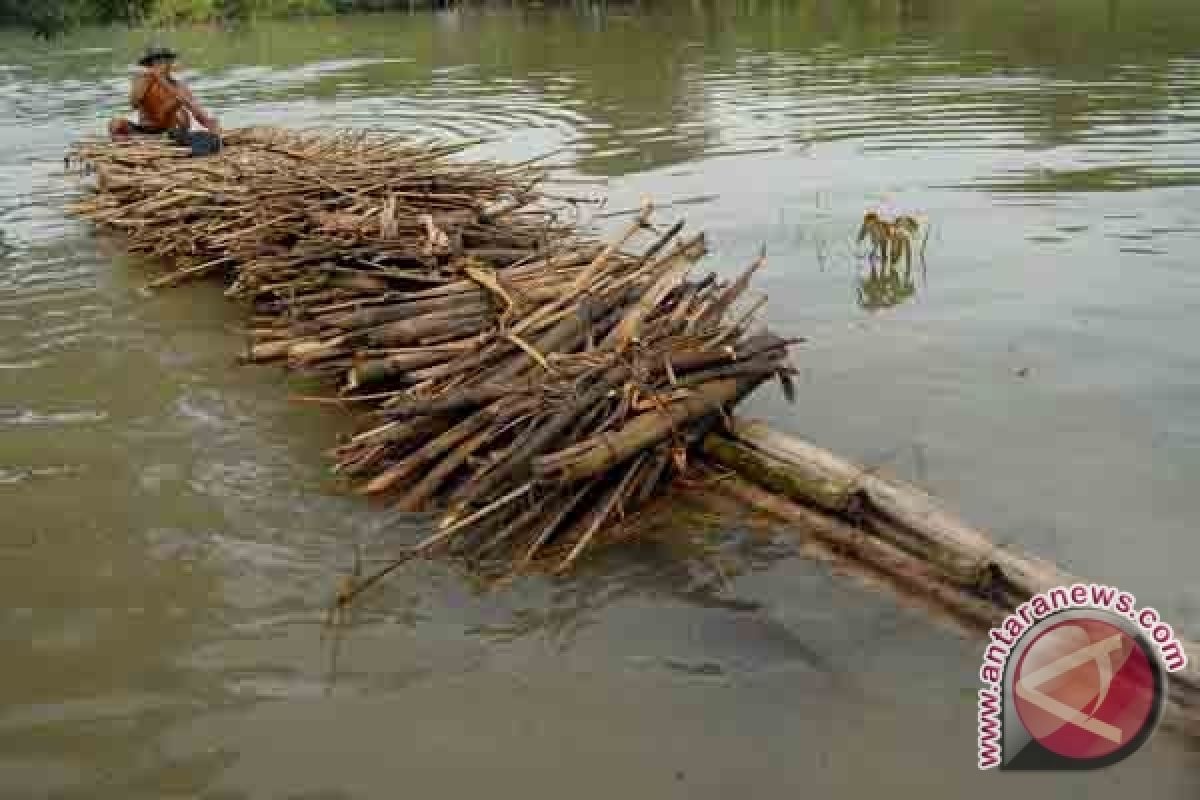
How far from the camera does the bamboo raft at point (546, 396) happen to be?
142 inches

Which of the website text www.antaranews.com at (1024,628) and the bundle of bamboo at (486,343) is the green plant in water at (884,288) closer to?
the bundle of bamboo at (486,343)

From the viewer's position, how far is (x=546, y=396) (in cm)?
403

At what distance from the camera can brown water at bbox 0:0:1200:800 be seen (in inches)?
116

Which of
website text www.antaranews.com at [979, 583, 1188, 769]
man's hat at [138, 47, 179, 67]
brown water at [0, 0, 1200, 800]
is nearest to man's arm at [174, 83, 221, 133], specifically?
man's hat at [138, 47, 179, 67]

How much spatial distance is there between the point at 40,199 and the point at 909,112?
34.0 feet

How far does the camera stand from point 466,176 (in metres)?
7.09

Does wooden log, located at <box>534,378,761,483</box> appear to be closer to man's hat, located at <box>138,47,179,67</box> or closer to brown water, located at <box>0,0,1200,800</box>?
brown water, located at <box>0,0,1200,800</box>

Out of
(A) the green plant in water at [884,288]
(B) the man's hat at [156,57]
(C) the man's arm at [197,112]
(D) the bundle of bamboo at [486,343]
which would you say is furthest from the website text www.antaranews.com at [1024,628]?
(B) the man's hat at [156,57]

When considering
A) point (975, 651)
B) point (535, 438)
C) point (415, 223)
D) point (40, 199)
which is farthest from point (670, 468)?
point (40, 199)

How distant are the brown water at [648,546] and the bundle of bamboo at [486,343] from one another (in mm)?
289

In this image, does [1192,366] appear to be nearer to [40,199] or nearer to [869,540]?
[869,540]

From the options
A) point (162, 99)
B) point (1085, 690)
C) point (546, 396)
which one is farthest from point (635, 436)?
point (162, 99)

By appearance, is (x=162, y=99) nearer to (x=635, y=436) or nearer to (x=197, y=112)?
(x=197, y=112)

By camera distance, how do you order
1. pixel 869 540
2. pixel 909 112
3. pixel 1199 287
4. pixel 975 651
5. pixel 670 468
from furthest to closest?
pixel 909 112 < pixel 1199 287 < pixel 670 468 < pixel 869 540 < pixel 975 651
